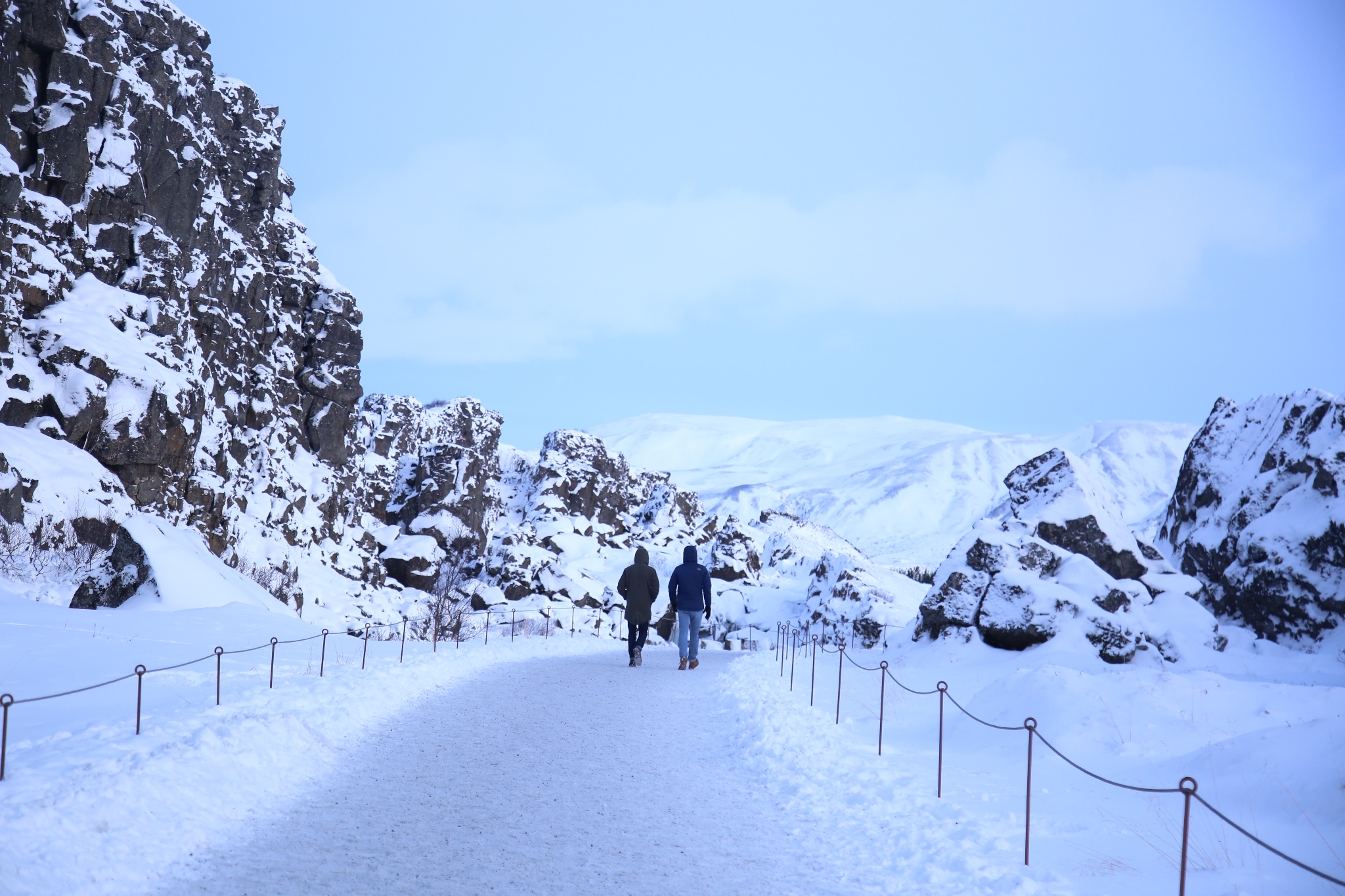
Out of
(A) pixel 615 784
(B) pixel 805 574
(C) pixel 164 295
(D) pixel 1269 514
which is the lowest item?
(B) pixel 805 574

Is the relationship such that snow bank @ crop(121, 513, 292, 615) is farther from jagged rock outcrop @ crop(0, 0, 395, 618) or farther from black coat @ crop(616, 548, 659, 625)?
black coat @ crop(616, 548, 659, 625)

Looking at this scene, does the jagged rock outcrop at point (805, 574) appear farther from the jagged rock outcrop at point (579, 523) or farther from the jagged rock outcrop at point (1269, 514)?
the jagged rock outcrop at point (1269, 514)

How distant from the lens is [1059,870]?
582 centimetres

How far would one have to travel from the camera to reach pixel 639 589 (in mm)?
17609

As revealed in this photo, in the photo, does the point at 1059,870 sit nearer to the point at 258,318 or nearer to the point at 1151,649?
the point at 1151,649

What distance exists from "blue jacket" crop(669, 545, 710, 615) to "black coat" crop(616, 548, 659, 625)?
1.30ft

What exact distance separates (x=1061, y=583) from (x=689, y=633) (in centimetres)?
809

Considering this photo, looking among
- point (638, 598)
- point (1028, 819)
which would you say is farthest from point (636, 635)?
point (1028, 819)

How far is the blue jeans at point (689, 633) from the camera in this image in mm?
17938

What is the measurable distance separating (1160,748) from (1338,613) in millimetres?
18111

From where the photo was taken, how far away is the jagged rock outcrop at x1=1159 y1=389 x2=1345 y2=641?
76.2 ft

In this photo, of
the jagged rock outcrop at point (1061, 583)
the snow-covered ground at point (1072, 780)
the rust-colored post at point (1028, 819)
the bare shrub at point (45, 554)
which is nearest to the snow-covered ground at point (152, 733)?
the snow-covered ground at point (1072, 780)

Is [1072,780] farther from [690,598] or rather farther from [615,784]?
[690,598]

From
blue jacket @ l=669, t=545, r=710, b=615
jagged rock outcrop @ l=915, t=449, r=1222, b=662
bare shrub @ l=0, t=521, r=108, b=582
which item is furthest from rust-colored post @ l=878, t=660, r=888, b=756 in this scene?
bare shrub @ l=0, t=521, r=108, b=582
